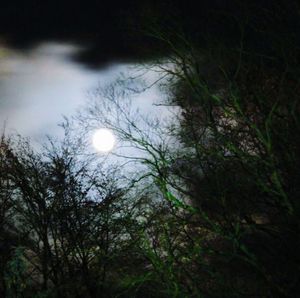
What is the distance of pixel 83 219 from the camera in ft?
74.3

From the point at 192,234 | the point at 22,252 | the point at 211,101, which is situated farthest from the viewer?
the point at 22,252

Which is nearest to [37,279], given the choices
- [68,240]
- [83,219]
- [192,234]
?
[68,240]

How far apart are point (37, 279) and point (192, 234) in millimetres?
12419

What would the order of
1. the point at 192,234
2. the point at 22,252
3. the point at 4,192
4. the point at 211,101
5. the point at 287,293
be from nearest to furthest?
the point at 287,293 → the point at 211,101 → the point at 192,234 → the point at 22,252 → the point at 4,192

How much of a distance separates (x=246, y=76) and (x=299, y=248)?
549 centimetres

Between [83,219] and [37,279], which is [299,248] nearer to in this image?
[83,219]

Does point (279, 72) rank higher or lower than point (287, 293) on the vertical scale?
higher

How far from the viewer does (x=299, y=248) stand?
11.8 meters

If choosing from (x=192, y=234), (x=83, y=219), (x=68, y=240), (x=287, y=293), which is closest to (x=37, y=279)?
(x=68, y=240)

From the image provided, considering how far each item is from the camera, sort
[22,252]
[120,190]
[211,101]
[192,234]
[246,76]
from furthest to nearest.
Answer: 1. [120,190]
2. [22,252]
3. [192,234]
4. [246,76]
5. [211,101]

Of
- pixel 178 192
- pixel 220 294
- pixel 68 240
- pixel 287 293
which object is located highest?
pixel 68 240

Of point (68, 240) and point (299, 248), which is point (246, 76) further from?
point (68, 240)

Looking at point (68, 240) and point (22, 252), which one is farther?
point (68, 240)

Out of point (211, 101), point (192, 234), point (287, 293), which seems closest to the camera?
point (287, 293)
